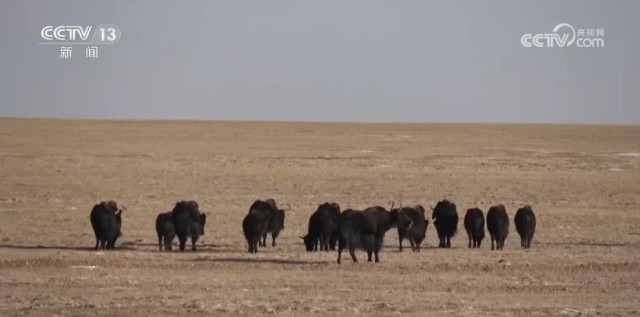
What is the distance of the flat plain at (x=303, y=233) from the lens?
1598 centimetres

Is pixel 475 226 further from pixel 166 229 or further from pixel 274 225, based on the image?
pixel 166 229

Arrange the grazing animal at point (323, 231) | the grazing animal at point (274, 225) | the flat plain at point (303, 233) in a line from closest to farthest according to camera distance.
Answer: the flat plain at point (303, 233), the grazing animal at point (323, 231), the grazing animal at point (274, 225)

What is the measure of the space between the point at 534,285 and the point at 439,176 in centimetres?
3335

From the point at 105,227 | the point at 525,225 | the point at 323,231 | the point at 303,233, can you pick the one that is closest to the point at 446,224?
the point at 525,225

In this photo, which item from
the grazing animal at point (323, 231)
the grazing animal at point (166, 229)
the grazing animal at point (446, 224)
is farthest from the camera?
the grazing animal at point (446, 224)

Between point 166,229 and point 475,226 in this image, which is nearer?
point 166,229

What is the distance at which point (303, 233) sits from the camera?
91.3 feet

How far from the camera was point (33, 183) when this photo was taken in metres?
44.8

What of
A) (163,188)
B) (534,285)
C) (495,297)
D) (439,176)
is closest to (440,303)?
(495,297)

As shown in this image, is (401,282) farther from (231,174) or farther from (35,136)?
(35,136)

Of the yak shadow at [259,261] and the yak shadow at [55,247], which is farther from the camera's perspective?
the yak shadow at [55,247]

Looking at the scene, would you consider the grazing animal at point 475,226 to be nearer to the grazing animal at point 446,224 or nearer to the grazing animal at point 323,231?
the grazing animal at point 446,224

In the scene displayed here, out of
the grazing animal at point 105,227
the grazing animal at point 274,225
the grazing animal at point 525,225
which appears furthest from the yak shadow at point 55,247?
the grazing animal at point 525,225

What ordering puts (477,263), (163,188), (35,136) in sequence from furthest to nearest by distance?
1. (35,136)
2. (163,188)
3. (477,263)
